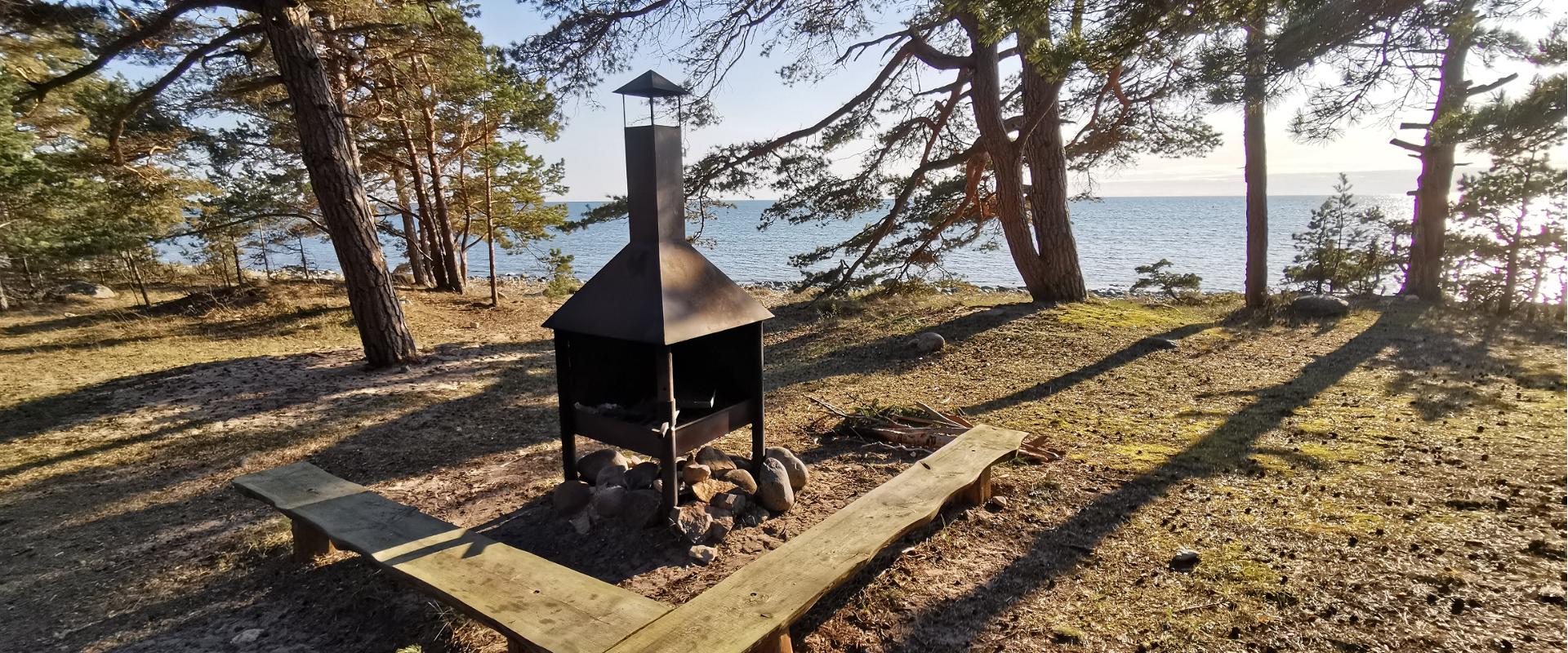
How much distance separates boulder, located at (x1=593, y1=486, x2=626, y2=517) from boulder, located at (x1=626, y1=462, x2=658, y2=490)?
0.08m

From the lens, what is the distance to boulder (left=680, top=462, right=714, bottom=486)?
3.70 metres

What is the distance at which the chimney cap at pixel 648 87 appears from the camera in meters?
3.54

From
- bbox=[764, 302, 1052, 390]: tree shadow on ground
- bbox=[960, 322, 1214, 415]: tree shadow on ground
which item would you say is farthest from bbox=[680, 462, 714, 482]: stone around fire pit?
bbox=[764, 302, 1052, 390]: tree shadow on ground

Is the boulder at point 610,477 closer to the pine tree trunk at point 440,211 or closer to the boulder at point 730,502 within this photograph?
the boulder at point 730,502

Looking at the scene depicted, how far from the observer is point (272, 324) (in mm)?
9742

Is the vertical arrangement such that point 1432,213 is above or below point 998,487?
above

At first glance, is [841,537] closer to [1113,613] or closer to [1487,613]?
[1113,613]

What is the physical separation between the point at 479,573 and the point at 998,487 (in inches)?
110

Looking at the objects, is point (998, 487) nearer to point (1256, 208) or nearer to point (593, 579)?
point (593, 579)

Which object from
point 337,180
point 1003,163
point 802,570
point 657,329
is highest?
point 1003,163

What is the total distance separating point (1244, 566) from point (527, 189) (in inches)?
489

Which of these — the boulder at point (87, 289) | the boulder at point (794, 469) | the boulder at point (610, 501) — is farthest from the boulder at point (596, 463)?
the boulder at point (87, 289)

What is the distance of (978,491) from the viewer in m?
3.62

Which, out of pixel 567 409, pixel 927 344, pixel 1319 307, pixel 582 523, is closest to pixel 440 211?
pixel 927 344
